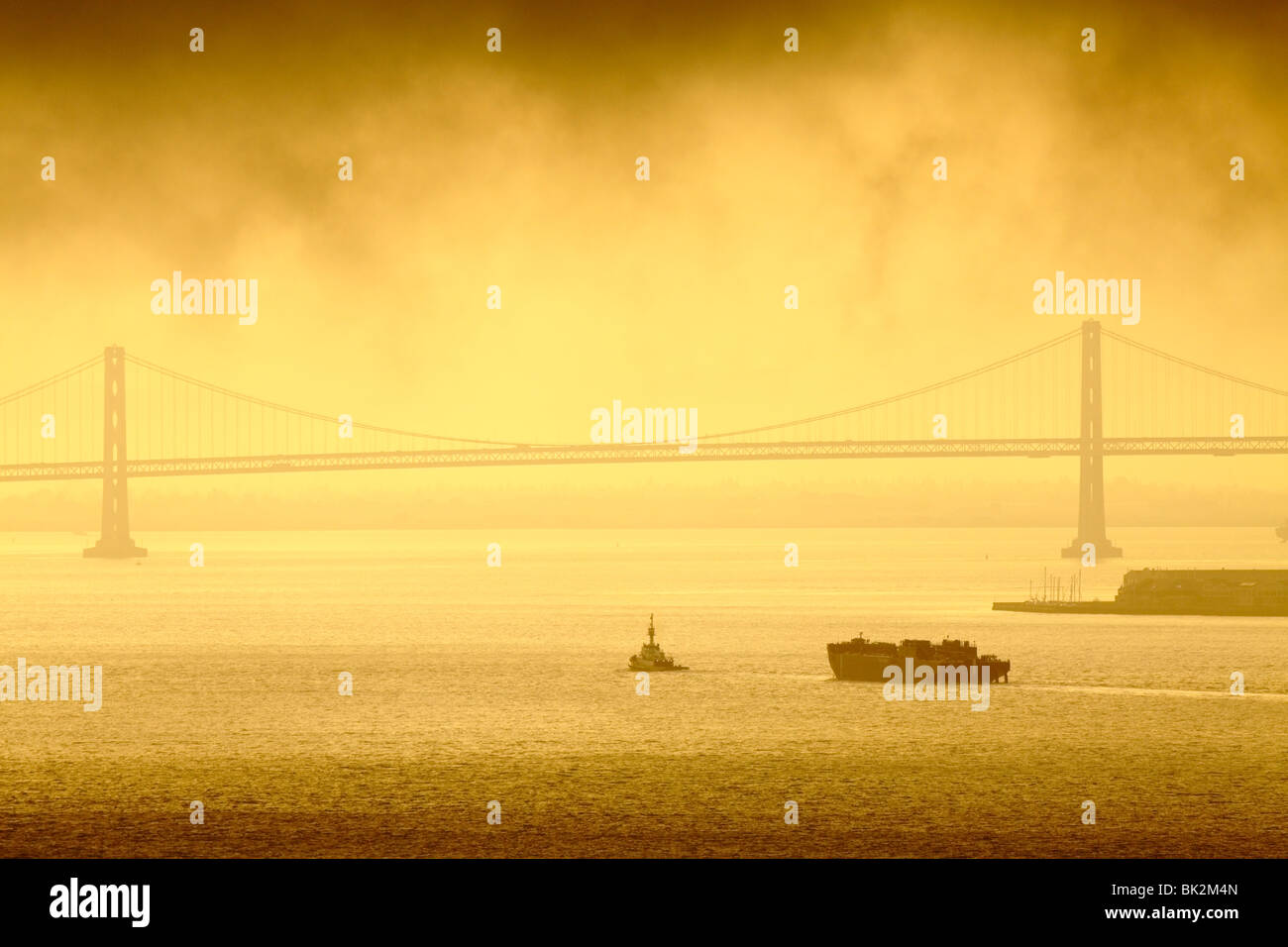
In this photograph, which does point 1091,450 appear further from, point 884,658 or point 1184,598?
point 884,658

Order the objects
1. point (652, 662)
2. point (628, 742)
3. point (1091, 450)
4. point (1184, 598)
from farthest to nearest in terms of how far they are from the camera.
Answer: point (1091, 450) < point (1184, 598) < point (652, 662) < point (628, 742)

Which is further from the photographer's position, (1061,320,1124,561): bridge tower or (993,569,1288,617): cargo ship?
(1061,320,1124,561): bridge tower

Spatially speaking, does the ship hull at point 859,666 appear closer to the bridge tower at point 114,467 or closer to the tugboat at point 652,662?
the tugboat at point 652,662

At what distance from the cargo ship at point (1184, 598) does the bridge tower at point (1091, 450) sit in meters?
31.4

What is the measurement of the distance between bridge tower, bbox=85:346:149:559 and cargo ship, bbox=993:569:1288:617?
7518 centimetres

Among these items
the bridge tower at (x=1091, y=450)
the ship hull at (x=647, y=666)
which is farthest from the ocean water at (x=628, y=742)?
the bridge tower at (x=1091, y=450)

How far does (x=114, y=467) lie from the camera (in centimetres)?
12200

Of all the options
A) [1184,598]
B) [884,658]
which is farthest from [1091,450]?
[884,658]

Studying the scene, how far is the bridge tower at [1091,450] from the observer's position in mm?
118500

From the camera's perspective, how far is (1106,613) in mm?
79750

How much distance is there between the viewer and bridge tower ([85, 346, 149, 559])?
122 metres

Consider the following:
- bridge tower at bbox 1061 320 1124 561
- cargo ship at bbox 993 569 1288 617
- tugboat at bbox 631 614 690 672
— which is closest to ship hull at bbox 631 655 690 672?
tugboat at bbox 631 614 690 672

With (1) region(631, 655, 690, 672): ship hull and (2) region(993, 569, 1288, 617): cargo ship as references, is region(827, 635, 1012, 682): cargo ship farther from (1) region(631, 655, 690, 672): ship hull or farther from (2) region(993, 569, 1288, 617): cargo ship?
(2) region(993, 569, 1288, 617): cargo ship

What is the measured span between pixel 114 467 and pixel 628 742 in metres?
96.0
